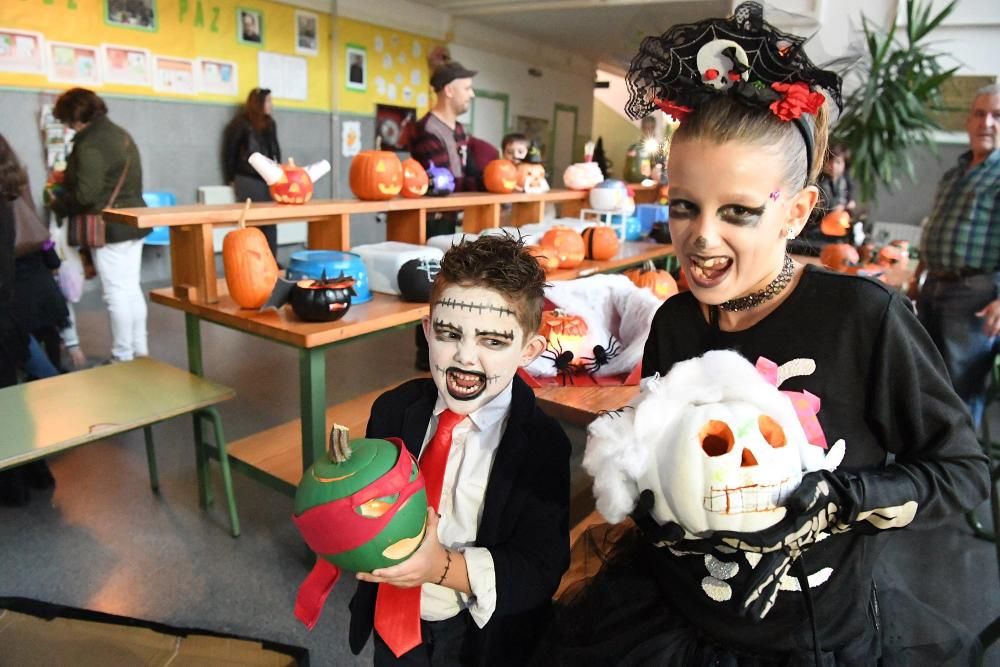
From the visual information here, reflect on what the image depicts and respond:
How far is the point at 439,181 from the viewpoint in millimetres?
3219

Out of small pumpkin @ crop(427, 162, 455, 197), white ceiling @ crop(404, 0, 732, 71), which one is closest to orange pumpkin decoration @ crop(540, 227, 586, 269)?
small pumpkin @ crop(427, 162, 455, 197)

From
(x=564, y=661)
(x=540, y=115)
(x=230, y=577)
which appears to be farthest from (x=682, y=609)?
(x=540, y=115)

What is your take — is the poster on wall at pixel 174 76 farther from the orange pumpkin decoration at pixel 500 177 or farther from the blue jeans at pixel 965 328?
the blue jeans at pixel 965 328

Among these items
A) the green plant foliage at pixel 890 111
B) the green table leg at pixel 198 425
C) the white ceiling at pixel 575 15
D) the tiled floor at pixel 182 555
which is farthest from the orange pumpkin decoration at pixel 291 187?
the white ceiling at pixel 575 15

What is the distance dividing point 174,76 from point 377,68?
104 inches

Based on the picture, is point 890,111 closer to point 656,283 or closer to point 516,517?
point 656,283

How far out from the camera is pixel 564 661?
1.12 meters

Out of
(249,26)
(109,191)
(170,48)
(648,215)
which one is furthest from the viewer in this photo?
(249,26)

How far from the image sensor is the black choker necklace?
103cm

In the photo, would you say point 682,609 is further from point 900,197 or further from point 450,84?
point 900,197

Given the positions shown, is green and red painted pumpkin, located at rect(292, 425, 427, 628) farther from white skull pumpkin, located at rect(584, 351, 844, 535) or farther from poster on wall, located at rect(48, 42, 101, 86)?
poster on wall, located at rect(48, 42, 101, 86)

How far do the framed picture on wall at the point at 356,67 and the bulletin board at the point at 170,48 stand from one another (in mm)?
263

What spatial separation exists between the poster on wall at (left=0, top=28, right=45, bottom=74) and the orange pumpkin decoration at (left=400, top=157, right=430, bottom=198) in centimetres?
406

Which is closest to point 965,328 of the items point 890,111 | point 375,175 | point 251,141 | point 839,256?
point 839,256
